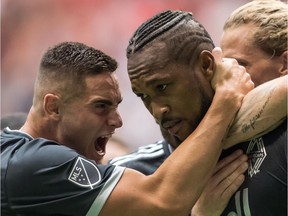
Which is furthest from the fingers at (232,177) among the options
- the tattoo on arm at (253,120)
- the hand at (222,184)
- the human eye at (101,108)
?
the human eye at (101,108)

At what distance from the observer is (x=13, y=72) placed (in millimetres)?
5340

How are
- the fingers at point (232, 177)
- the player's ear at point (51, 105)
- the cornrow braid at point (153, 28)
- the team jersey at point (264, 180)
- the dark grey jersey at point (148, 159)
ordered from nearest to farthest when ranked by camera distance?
the team jersey at point (264, 180) < the fingers at point (232, 177) < the cornrow braid at point (153, 28) < the player's ear at point (51, 105) < the dark grey jersey at point (148, 159)

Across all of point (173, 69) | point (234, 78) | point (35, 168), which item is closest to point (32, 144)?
point (35, 168)

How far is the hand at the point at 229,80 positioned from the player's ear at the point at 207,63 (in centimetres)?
2

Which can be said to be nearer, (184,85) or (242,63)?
(184,85)

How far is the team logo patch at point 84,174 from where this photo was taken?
2.27m

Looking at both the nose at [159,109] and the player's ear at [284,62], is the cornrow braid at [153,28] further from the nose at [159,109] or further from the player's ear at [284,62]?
the player's ear at [284,62]

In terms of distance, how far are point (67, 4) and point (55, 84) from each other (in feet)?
9.71

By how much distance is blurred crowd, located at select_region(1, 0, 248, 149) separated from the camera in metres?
5.08

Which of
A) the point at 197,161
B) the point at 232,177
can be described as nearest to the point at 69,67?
the point at 197,161

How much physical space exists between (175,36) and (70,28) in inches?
127

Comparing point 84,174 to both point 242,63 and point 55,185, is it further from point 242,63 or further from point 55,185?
point 242,63

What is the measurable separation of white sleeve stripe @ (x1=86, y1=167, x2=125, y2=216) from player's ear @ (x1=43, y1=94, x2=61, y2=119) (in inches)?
17.8

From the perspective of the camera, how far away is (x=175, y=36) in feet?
7.53
